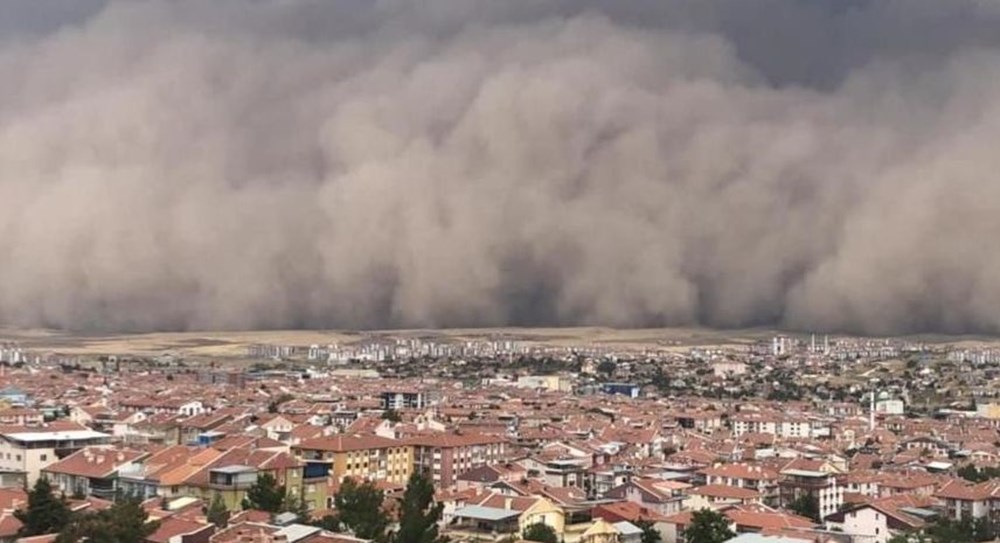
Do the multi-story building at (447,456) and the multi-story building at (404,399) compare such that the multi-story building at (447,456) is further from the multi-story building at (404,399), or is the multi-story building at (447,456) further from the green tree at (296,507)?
the multi-story building at (404,399)

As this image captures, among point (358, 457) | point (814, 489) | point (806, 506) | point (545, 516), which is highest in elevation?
point (358, 457)

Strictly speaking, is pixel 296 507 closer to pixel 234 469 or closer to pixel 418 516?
pixel 234 469

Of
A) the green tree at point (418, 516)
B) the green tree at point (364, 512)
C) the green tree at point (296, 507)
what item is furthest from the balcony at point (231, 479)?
the green tree at point (418, 516)

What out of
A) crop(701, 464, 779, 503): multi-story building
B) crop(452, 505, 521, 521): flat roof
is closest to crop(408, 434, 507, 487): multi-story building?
crop(701, 464, 779, 503): multi-story building

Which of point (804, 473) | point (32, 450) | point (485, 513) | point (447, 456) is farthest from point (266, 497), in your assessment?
point (804, 473)

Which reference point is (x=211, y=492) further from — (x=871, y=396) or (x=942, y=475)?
(x=871, y=396)

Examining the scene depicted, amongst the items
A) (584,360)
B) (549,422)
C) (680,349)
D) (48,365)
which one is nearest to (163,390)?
(549,422)

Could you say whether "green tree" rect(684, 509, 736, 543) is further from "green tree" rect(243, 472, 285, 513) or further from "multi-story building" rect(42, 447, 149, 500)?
"multi-story building" rect(42, 447, 149, 500)

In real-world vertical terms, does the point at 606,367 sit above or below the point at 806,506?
above
